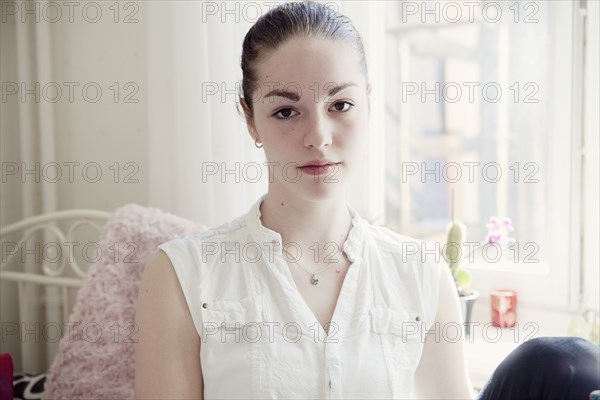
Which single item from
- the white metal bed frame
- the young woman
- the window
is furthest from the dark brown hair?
the white metal bed frame

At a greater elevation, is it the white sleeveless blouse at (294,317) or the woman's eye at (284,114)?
the woman's eye at (284,114)

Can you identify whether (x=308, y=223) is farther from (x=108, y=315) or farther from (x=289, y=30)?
(x=108, y=315)

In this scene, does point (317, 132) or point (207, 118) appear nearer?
point (317, 132)

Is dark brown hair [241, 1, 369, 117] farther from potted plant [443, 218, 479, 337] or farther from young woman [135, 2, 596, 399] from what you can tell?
potted plant [443, 218, 479, 337]

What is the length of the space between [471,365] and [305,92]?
2.51 ft

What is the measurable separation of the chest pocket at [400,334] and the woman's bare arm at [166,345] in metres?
0.29

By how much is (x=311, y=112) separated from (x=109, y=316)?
677 millimetres

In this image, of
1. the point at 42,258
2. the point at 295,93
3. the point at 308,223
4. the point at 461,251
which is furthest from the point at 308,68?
the point at 42,258

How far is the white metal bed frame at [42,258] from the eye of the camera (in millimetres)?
1642

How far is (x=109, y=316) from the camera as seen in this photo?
131 centimetres

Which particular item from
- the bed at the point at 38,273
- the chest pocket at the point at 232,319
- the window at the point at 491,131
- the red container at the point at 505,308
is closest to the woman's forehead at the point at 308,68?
the chest pocket at the point at 232,319

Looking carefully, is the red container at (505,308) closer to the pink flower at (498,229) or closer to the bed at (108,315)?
the pink flower at (498,229)

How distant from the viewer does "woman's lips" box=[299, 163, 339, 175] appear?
936 mm

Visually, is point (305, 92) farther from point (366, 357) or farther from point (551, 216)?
point (551, 216)
